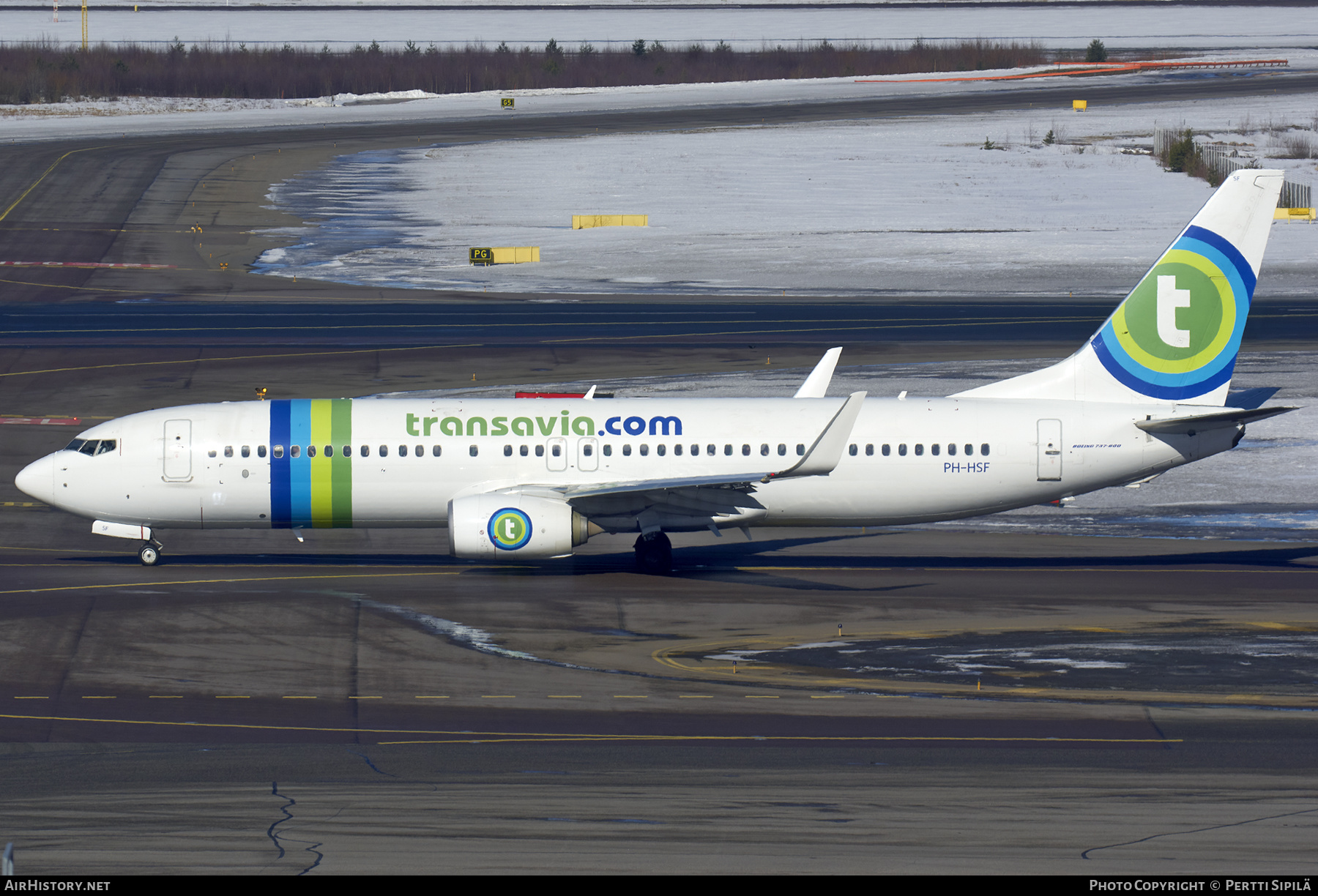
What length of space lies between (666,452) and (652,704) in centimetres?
1074

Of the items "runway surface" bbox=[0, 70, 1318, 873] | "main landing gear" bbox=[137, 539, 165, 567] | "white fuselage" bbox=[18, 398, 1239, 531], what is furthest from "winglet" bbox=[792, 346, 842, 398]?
"main landing gear" bbox=[137, 539, 165, 567]

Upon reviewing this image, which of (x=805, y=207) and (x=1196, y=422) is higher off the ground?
(x=805, y=207)

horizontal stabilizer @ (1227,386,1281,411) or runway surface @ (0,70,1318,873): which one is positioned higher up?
horizontal stabilizer @ (1227,386,1281,411)

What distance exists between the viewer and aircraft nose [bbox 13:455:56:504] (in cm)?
3819

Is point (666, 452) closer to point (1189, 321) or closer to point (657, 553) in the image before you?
point (657, 553)

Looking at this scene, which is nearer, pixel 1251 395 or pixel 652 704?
pixel 652 704

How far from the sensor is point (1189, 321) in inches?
1544

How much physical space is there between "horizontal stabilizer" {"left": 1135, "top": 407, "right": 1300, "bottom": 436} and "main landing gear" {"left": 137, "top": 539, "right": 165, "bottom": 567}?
2385 cm

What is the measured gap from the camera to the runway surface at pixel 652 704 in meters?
21.1

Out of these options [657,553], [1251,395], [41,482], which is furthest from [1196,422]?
[41,482]

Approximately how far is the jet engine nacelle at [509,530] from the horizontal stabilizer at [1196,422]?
13.8 m

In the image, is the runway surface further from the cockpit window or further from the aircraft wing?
the cockpit window

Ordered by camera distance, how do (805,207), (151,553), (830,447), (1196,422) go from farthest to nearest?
(805,207) < (151,553) < (1196,422) < (830,447)
